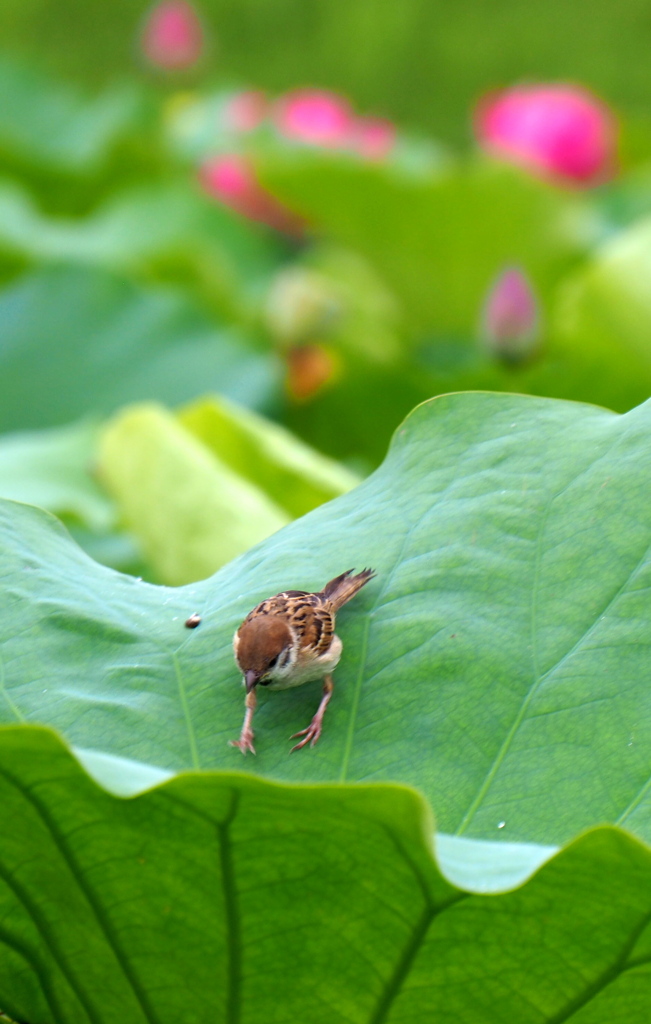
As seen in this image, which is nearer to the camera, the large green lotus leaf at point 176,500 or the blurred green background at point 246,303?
the large green lotus leaf at point 176,500

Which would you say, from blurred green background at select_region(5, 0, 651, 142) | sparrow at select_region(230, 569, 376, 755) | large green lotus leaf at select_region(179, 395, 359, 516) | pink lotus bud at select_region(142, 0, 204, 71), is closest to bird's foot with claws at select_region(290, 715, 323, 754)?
sparrow at select_region(230, 569, 376, 755)

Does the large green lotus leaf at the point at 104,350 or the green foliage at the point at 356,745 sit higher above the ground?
the green foliage at the point at 356,745

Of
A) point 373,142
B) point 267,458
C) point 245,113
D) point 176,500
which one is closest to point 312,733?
point 176,500

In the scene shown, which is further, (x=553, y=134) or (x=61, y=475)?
(x=553, y=134)

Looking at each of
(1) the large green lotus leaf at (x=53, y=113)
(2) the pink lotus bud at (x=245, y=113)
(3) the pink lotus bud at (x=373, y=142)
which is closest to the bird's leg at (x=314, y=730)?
(3) the pink lotus bud at (x=373, y=142)

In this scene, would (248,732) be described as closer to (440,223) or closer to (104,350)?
(104,350)

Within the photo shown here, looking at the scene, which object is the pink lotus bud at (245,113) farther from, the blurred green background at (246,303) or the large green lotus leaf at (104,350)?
the large green lotus leaf at (104,350)
